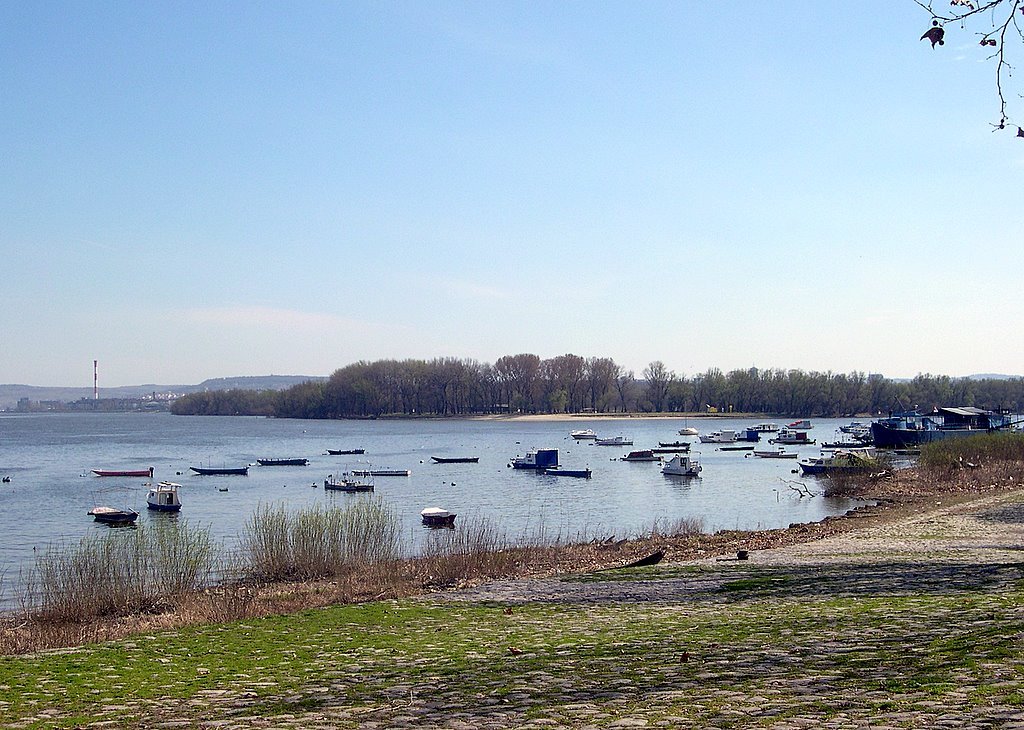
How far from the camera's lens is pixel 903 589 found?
15406mm

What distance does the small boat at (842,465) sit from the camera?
2485 inches

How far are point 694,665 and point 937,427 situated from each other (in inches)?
3504

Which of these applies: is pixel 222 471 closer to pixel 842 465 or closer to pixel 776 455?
pixel 842 465

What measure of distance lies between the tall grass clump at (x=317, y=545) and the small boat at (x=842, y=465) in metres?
42.6

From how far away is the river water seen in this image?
44188mm

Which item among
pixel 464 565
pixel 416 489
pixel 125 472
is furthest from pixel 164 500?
pixel 464 565

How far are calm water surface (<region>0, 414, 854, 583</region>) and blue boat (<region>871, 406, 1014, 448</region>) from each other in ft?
26.3

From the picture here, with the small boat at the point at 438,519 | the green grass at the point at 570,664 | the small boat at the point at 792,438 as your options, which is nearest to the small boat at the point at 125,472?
the small boat at the point at 438,519

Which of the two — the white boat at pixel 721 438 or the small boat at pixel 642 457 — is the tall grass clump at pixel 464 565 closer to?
the small boat at pixel 642 457

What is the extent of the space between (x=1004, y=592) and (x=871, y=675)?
5958 mm

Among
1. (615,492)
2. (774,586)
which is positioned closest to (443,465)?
(615,492)

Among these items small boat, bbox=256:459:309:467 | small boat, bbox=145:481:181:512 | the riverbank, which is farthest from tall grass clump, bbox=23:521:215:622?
small boat, bbox=256:459:309:467

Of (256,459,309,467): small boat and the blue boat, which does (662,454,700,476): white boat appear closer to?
the blue boat

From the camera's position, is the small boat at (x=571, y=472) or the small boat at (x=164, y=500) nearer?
the small boat at (x=164, y=500)
